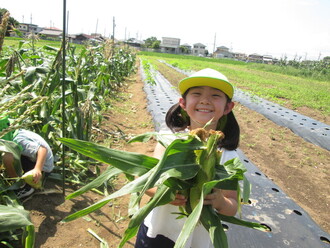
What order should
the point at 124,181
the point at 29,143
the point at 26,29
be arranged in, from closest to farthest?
the point at 29,143 → the point at 124,181 → the point at 26,29

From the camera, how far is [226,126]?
57.1 inches

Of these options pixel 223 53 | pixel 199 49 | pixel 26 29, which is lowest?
pixel 26 29

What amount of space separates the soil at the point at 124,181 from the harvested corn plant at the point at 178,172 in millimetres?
1248

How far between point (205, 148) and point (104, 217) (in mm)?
1688

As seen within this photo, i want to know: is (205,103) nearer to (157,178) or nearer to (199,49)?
(157,178)

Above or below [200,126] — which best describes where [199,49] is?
above

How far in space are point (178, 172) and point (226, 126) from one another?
2.14 ft

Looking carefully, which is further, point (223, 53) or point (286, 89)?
point (223, 53)

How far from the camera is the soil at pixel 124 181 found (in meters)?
2.04

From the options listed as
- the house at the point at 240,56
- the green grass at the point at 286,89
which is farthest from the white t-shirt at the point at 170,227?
the house at the point at 240,56

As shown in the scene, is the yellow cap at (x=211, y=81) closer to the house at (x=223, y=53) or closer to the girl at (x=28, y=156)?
the girl at (x=28, y=156)

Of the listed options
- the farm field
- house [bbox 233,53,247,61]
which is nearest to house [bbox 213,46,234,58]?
house [bbox 233,53,247,61]

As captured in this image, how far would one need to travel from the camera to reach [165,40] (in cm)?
8306

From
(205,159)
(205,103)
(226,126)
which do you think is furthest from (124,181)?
(205,159)
